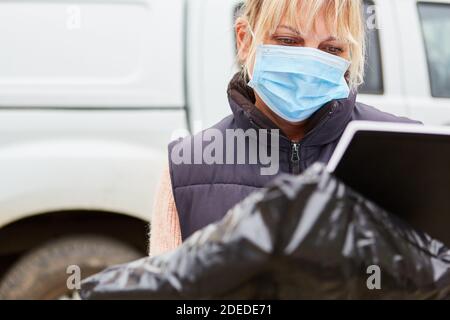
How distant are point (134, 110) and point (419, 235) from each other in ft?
6.99

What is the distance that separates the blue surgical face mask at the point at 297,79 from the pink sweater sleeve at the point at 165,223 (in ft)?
0.92

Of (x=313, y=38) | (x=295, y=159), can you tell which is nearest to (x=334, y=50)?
(x=313, y=38)

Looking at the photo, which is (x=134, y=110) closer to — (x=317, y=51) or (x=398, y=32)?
(x=398, y=32)

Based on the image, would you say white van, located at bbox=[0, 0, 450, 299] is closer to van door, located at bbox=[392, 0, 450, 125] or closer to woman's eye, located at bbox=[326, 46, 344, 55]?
van door, located at bbox=[392, 0, 450, 125]

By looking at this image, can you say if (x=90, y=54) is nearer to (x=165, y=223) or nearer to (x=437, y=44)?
(x=437, y=44)

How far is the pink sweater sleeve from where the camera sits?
1540 mm

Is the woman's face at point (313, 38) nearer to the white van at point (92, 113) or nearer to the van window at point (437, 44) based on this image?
the white van at point (92, 113)

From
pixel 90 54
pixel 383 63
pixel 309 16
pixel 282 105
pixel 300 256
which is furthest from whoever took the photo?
Result: pixel 383 63

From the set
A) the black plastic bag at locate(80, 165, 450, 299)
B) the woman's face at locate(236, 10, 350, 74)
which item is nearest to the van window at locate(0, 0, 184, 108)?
the woman's face at locate(236, 10, 350, 74)

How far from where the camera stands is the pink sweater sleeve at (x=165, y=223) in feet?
5.05

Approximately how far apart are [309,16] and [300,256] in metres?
0.69

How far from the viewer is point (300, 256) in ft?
3.22

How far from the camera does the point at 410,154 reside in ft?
3.71
